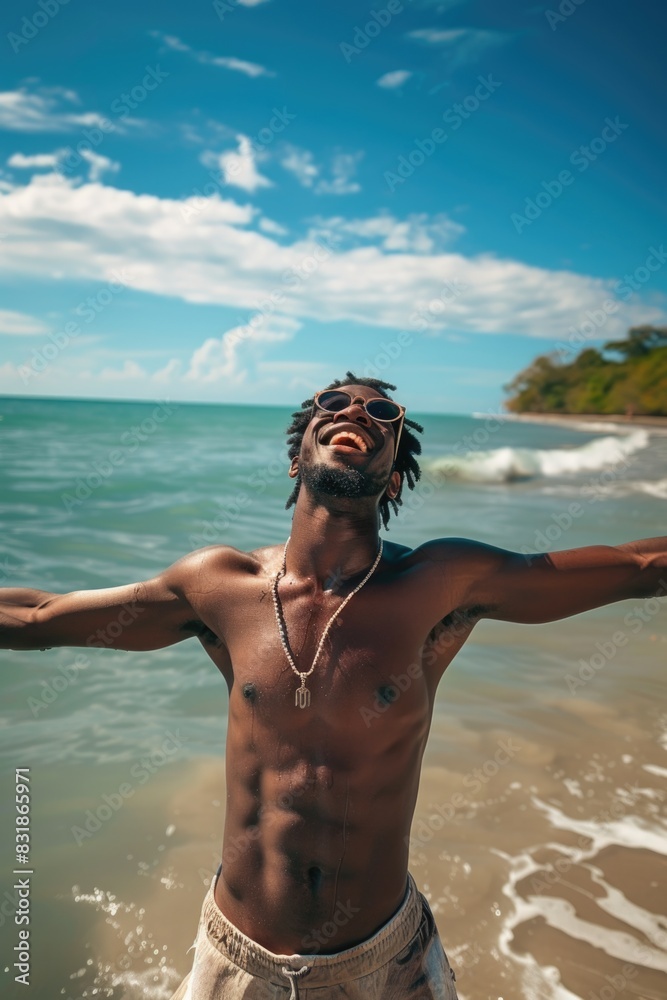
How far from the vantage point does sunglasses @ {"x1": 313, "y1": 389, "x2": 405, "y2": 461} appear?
2260 millimetres

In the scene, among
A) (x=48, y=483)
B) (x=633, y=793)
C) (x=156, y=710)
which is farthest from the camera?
(x=48, y=483)

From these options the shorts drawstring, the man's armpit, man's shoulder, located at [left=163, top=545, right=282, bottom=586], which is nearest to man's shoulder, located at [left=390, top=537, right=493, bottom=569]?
man's shoulder, located at [left=163, top=545, right=282, bottom=586]

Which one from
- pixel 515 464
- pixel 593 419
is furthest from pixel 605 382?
pixel 515 464

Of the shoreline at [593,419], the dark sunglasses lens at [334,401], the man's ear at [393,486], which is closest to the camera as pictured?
the dark sunglasses lens at [334,401]

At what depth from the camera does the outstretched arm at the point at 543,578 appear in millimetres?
2041

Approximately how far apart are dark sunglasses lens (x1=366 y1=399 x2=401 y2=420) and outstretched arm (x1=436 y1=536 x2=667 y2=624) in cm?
44

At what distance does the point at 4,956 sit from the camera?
295cm

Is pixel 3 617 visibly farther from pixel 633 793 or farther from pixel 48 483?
pixel 48 483

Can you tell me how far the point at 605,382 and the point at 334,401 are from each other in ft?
313

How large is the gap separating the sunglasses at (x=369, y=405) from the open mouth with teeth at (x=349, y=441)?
11cm

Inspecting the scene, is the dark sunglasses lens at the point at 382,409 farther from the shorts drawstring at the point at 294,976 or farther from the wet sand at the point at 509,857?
the wet sand at the point at 509,857

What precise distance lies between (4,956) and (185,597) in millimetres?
2013

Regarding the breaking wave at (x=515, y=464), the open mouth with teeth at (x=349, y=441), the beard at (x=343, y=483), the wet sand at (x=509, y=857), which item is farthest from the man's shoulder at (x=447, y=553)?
the breaking wave at (x=515, y=464)

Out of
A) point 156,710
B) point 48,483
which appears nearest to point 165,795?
point 156,710
